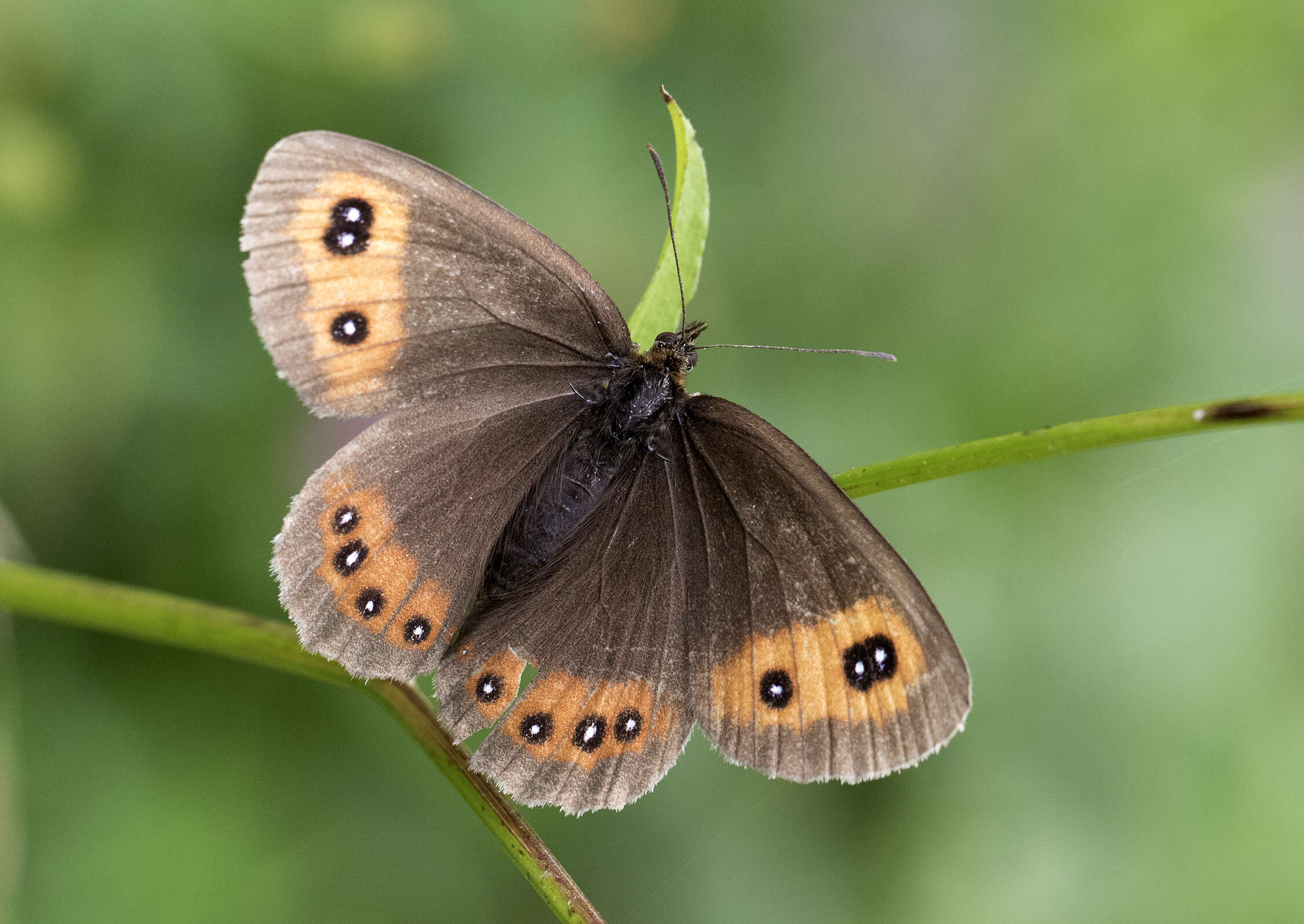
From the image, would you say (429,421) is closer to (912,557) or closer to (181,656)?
(181,656)

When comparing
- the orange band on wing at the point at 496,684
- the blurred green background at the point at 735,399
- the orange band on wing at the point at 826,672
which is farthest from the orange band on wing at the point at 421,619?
the blurred green background at the point at 735,399

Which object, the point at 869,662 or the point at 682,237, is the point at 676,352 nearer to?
the point at 682,237

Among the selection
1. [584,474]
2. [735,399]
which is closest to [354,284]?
[584,474]

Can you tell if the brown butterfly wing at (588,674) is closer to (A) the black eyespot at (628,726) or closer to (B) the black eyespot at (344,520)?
(A) the black eyespot at (628,726)

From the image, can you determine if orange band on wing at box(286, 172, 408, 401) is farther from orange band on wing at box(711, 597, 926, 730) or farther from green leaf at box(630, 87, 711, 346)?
orange band on wing at box(711, 597, 926, 730)

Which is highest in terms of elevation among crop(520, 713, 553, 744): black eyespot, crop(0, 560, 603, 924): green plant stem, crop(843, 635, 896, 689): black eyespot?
crop(843, 635, 896, 689): black eyespot

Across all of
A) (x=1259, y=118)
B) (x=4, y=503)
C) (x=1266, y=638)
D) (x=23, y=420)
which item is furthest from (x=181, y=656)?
(x=1259, y=118)

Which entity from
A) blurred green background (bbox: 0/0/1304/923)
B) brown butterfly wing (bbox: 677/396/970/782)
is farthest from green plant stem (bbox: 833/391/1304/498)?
blurred green background (bbox: 0/0/1304/923)
